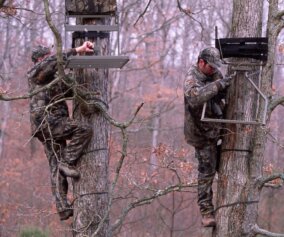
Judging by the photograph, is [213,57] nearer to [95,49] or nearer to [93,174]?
[95,49]

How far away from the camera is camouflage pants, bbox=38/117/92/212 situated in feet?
23.9

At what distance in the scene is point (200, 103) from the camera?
5.90 meters

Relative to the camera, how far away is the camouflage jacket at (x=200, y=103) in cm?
586

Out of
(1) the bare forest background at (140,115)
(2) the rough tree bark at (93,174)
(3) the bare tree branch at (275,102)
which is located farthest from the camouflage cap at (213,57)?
(1) the bare forest background at (140,115)

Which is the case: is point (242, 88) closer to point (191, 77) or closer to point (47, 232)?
point (191, 77)

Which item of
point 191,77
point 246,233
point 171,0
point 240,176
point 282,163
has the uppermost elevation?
point 171,0

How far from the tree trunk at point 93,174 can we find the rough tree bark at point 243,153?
1839 mm

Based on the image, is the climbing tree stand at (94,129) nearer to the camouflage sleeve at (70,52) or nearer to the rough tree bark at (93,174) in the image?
the rough tree bark at (93,174)

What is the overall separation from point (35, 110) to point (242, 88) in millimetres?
2683

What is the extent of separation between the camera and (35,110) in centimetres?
735

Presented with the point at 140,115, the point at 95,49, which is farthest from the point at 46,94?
the point at 140,115

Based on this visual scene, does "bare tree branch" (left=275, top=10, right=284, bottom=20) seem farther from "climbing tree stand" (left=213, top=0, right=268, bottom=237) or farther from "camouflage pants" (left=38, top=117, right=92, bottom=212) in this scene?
"camouflage pants" (left=38, top=117, right=92, bottom=212)

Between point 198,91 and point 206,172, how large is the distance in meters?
0.97

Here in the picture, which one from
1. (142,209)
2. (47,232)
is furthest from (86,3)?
(142,209)
